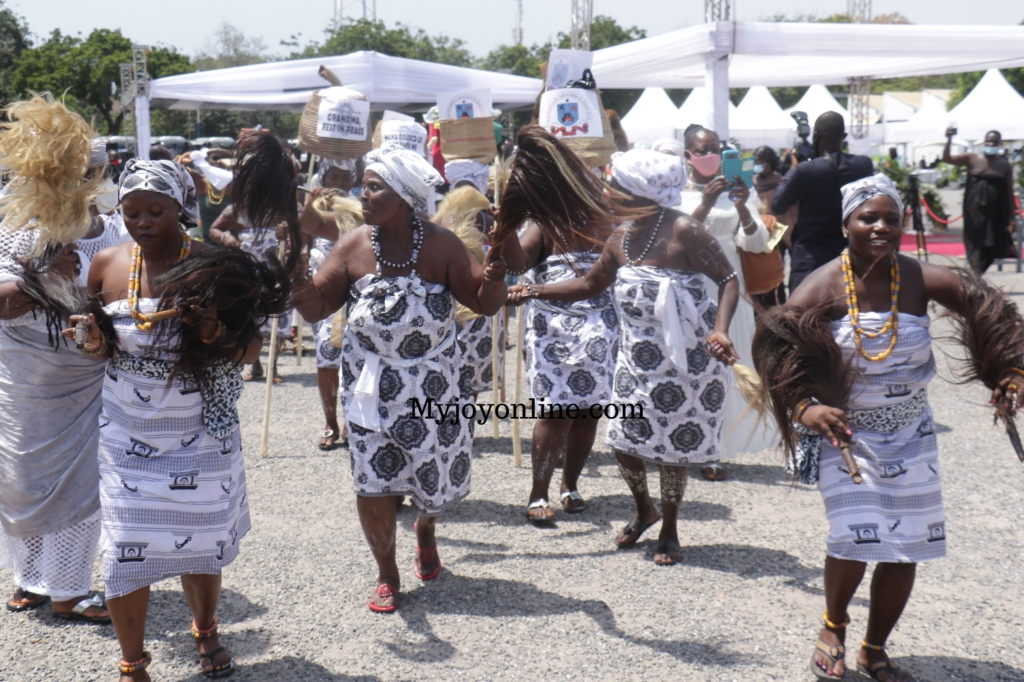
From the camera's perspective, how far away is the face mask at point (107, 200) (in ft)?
12.8

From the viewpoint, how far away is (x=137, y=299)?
3.19m

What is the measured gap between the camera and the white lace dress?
585 centimetres

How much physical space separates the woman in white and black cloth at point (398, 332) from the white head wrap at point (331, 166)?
2477mm

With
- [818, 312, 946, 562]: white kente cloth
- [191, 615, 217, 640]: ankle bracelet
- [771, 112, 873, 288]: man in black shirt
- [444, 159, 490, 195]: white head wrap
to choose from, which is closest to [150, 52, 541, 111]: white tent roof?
[444, 159, 490, 195]: white head wrap

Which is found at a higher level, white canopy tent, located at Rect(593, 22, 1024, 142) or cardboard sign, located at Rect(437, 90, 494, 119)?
white canopy tent, located at Rect(593, 22, 1024, 142)

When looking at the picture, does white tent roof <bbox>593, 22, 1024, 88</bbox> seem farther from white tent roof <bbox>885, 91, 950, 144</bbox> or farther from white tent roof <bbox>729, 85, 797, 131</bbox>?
white tent roof <bbox>885, 91, 950, 144</bbox>

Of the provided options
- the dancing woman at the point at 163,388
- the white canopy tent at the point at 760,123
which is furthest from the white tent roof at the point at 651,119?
the dancing woman at the point at 163,388

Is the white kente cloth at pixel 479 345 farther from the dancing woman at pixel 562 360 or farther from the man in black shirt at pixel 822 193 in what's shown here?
the man in black shirt at pixel 822 193

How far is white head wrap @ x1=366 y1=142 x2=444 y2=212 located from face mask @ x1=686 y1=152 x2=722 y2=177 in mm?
2234

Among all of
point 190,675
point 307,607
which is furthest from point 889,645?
point 190,675

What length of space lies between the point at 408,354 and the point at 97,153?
5.02 feet

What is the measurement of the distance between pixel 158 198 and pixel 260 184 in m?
0.78

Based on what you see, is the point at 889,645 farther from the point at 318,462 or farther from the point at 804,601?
the point at 318,462

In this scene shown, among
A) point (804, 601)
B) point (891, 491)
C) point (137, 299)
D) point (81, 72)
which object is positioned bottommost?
point (804, 601)
